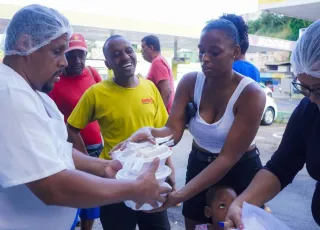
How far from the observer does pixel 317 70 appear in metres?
1.38

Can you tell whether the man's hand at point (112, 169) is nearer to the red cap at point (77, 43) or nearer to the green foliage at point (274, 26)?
the red cap at point (77, 43)

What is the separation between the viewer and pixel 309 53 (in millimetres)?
1398

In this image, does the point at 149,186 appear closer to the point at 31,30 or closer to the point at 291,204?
the point at 31,30

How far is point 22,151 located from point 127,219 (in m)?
1.42

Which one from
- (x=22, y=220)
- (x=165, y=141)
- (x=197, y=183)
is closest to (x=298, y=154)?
(x=197, y=183)

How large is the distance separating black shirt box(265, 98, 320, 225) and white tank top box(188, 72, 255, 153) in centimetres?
38

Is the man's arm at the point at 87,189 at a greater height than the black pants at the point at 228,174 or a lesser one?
greater

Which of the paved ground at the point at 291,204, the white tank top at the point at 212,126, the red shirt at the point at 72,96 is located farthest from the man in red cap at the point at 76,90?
the white tank top at the point at 212,126

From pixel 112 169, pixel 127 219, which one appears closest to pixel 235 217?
pixel 112 169

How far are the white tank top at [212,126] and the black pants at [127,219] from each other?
71 cm

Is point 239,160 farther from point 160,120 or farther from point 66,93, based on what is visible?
point 66,93

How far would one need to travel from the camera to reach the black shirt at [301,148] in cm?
154

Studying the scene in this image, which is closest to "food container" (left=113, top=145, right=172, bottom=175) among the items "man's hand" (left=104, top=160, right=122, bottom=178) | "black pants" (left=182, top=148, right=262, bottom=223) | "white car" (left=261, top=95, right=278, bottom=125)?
"man's hand" (left=104, top=160, right=122, bottom=178)

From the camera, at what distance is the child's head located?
211cm
